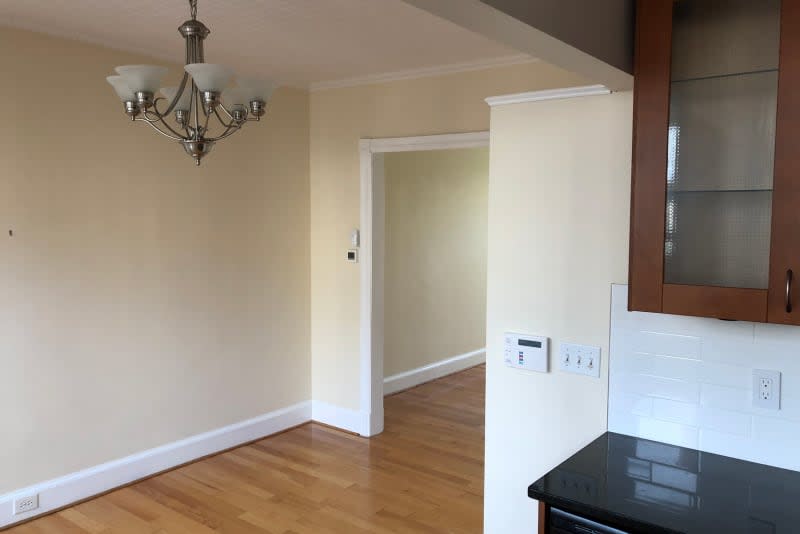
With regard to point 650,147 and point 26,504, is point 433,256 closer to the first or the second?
point 26,504

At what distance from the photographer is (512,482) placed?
101 inches

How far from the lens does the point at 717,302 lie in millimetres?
1899

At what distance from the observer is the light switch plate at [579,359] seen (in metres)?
2.33

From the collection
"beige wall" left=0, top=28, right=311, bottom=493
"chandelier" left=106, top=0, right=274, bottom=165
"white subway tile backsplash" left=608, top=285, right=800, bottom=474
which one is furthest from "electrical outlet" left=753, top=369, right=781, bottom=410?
"beige wall" left=0, top=28, right=311, bottom=493

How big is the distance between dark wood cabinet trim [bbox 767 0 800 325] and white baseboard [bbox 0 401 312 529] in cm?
353

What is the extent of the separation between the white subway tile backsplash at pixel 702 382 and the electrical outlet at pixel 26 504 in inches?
117

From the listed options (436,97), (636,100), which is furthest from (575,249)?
(436,97)

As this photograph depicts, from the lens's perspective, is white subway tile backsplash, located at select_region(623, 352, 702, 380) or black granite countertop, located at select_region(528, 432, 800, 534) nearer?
black granite countertop, located at select_region(528, 432, 800, 534)

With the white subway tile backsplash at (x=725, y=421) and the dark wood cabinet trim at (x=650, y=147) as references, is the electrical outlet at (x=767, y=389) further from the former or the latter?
the dark wood cabinet trim at (x=650, y=147)

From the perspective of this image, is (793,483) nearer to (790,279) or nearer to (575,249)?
(790,279)

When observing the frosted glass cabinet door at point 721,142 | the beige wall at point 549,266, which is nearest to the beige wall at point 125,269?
the beige wall at point 549,266

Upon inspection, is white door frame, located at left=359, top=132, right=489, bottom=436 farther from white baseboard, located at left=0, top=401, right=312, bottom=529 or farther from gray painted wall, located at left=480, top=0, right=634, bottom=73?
gray painted wall, located at left=480, top=0, right=634, bottom=73

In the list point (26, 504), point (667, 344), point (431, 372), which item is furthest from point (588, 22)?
point (431, 372)

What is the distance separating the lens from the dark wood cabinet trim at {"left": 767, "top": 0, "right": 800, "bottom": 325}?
175cm
